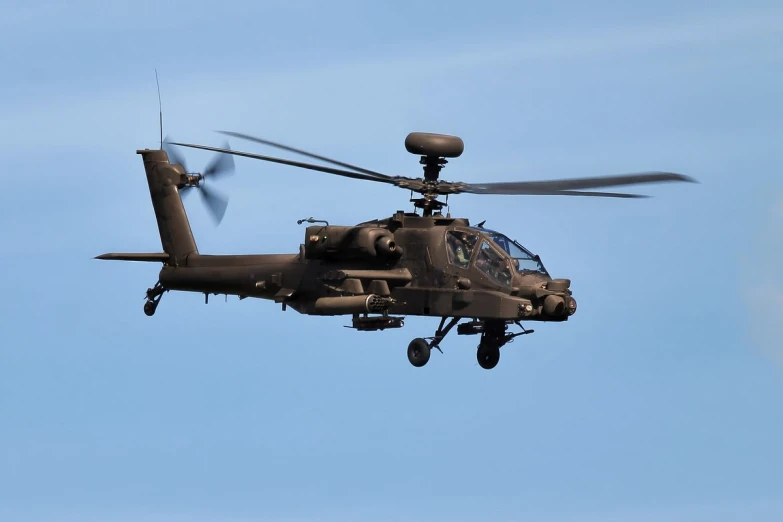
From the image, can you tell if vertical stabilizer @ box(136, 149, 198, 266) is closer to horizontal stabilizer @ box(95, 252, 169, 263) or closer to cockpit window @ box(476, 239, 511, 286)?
horizontal stabilizer @ box(95, 252, 169, 263)

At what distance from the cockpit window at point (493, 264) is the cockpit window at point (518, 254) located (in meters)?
0.26

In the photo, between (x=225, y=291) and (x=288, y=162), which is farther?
(x=225, y=291)

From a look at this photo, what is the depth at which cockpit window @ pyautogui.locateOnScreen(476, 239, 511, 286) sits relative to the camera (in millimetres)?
31719

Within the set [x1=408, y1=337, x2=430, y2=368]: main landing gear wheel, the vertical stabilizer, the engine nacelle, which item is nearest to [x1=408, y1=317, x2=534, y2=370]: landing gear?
[x1=408, y1=337, x2=430, y2=368]: main landing gear wheel

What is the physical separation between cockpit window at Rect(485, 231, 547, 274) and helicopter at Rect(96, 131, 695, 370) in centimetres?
2

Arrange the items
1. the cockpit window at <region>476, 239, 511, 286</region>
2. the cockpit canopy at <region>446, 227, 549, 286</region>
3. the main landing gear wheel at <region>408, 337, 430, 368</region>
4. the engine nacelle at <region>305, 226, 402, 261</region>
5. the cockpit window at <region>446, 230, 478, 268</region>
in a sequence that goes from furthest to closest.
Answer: the engine nacelle at <region>305, 226, 402, 261</region>, the cockpit window at <region>446, 230, 478, 268</region>, the main landing gear wheel at <region>408, 337, 430, 368</region>, the cockpit canopy at <region>446, 227, 549, 286</region>, the cockpit window at <region>476, 239, 511, 286</region>

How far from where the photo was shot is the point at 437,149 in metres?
32.5

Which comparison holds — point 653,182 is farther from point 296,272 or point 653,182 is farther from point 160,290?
point 160,290

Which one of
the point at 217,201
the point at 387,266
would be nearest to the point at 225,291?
the point at 217,201

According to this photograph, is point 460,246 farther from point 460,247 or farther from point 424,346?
point 424,346

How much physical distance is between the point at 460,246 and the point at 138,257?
10.00 metres

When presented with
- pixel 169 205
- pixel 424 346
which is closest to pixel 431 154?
pixel 424 346

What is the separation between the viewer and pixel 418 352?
105ft

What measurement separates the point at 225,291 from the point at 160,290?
9.06 ft
